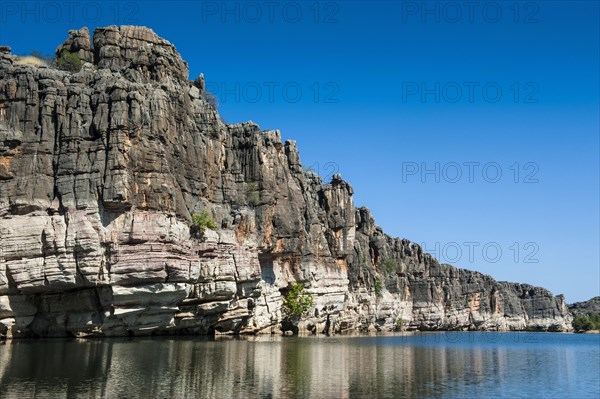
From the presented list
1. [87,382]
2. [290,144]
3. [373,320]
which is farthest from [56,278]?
[373,320]

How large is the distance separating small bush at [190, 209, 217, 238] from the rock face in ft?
2.42

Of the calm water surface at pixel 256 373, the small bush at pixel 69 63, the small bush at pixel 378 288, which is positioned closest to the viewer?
the calm water surface at pixel 256 373

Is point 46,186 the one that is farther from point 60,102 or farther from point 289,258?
point 289,258

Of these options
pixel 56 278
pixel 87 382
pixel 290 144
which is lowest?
pixel 87 382

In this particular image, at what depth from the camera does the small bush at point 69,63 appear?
73.1 m

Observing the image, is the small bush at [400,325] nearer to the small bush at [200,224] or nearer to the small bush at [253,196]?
the small bush at [253,196]

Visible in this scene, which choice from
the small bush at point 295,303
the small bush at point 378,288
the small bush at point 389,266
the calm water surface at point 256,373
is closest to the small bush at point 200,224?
the calm water surface at point 256,373

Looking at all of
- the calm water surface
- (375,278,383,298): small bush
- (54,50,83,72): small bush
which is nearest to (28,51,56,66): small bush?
(54,50,83,72): small bush

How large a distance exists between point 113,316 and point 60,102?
21157 millimetres

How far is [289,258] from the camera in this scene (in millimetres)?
90438

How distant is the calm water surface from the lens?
32528 mm

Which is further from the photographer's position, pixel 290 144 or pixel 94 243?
pixel 290 144

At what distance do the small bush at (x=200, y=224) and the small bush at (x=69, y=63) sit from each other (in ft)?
70.6

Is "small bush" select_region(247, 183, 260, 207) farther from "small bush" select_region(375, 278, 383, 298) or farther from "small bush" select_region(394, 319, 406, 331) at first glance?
"small bush" select_region(394, 319, 406, 331)
